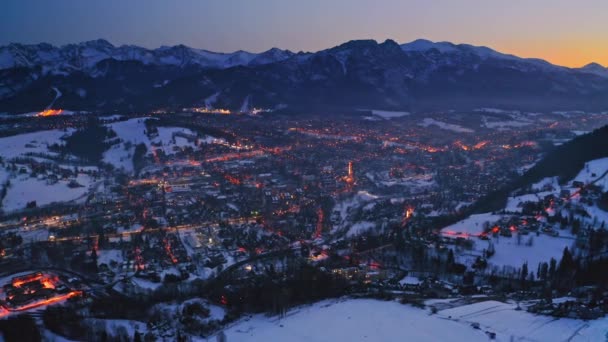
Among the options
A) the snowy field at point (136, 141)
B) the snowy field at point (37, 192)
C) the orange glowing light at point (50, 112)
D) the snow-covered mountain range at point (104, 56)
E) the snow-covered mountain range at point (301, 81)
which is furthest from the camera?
the snow-covered mountain range at point (104, 56)

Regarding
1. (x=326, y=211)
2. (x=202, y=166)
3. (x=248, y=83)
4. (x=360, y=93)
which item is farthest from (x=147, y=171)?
(x=360, y=93)

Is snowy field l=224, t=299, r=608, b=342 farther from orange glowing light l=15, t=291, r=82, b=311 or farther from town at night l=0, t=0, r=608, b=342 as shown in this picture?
orange glowing light l=15, t=291, r=82, b=311

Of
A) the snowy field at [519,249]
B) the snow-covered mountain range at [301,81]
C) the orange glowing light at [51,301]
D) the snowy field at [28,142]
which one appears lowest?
the orange glowing light at [51,301]

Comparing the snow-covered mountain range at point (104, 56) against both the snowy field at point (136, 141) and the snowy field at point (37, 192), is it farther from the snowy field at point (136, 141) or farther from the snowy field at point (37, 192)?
the snowy field at point (37, 192)

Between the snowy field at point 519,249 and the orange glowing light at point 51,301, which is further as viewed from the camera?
the snowy field at point 519,249

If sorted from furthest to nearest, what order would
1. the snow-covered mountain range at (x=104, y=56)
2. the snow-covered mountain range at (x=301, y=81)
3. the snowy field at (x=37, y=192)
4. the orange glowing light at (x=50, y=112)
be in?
1. the snow-covered mountain range at (x=104, y=56)
2. the snow-covered mountain range at (x=301, y=81)
3. the orange glowing light at (x=50, y=112)
4. the snowy field at (x=37, y=192)

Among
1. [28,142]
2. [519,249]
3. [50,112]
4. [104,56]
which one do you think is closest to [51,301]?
[519,249]

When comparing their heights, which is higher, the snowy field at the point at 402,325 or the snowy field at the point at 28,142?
the snowy field at the point at 28,142

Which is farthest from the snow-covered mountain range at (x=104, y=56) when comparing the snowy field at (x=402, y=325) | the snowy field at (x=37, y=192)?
the snowy field at (x=402, y=325)
